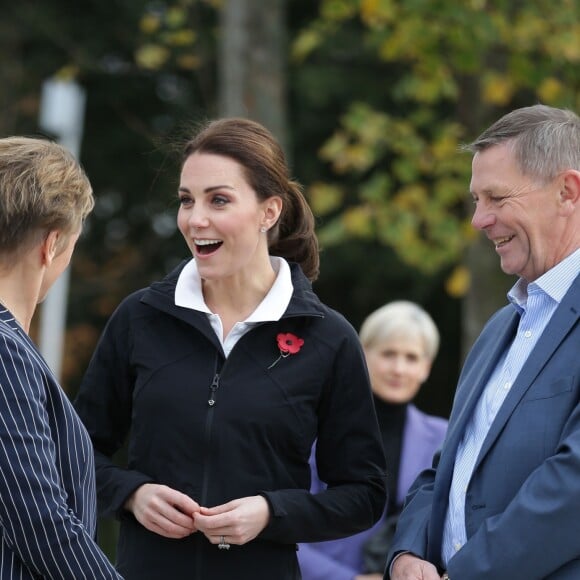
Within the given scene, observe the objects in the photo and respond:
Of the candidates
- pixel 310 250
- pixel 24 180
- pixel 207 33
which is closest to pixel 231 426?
pixel 310 250

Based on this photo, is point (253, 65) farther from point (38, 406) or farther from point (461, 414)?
point (38, 406)

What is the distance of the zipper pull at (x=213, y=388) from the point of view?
3.44m

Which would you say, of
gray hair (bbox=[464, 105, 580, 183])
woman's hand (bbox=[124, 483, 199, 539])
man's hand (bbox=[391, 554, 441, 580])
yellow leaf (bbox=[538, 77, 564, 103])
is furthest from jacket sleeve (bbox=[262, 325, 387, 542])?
yellow leaf (bbox=[538, 77, 564, 103])

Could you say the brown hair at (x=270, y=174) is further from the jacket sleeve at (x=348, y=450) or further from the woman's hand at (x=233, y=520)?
the woman's hand at (x=233, y=520)

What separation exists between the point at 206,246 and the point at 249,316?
0.25 meters

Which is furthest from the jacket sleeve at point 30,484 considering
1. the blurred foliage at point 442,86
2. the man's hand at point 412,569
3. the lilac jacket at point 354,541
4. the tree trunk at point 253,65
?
the blurred foliage at point 442,86

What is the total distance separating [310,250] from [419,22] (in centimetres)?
582

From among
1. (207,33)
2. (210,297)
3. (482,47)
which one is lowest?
(210,297)

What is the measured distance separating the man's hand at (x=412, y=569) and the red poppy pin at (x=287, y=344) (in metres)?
0.68

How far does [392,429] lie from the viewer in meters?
4.80

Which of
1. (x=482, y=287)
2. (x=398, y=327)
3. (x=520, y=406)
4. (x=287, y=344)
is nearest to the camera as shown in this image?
(x=520, y=406)

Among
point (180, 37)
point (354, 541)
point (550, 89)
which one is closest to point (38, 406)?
point (354, 541)

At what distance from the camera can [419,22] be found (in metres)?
9.27

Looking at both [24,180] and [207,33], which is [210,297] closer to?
[24,180]
